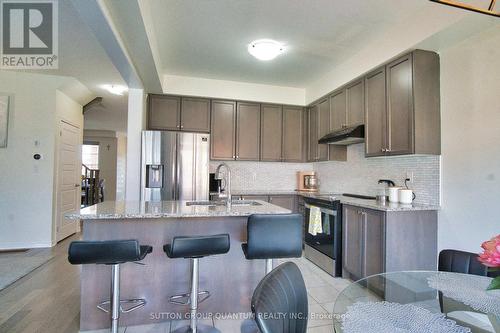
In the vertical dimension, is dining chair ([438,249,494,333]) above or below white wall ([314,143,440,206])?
below

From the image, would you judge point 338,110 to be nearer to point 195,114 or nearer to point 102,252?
point 195,114

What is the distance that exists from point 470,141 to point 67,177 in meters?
5.84

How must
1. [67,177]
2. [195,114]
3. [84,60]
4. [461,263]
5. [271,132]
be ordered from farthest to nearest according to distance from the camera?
[67,177] → [271,132] → [195,114] → [84,60] → [461,263]

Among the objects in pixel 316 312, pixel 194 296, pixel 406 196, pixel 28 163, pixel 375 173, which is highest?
pixel 28 163

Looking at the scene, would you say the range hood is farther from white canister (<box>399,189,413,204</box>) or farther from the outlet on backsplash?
white canister (<box>399,189,413,204</box>)

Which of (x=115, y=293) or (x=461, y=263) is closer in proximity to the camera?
(x=461, y=263)

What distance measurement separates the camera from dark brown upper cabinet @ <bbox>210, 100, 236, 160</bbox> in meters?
4.47

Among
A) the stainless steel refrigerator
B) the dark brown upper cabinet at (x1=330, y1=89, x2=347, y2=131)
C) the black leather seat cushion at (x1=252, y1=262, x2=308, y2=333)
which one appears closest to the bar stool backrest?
the black leather seat cushion at (x1=252, y1=262, x2=308, y2=333)

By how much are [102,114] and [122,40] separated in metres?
4.92

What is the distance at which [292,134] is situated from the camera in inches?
189

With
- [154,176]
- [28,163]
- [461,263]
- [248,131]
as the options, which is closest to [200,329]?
[461,263]

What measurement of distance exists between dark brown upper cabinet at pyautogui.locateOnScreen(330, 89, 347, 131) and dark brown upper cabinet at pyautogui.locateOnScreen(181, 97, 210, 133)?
1.97 meters

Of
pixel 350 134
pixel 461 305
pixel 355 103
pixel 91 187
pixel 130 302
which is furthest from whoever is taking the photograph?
pixel 91 187

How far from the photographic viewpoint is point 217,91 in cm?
447
